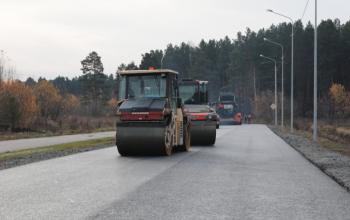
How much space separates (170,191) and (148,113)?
6.29 m

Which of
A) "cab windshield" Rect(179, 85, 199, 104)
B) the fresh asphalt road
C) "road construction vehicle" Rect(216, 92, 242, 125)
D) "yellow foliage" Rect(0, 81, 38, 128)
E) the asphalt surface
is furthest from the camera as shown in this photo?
"road construction vehicle" Rect(216, 92, 242, 125)

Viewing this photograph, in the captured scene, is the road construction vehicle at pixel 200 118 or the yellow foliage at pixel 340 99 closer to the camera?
the road construction vehicle at pixel 200 118

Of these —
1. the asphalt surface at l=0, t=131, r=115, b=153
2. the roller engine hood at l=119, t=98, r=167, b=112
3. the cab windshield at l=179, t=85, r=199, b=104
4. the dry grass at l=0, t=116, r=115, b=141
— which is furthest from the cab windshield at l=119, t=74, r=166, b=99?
the dry grass at l=0, t=116, r=115, b=141

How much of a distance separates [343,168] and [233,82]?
98134 mm

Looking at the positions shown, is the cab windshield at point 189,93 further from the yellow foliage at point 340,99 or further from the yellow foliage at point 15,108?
the yellow foliage at point 340,99

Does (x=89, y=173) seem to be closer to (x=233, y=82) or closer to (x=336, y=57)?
(x=336, y=57)

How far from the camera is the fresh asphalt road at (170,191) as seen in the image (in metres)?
7.58

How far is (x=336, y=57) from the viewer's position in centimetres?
9150

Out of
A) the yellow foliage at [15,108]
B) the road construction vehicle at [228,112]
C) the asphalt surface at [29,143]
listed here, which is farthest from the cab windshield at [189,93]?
the road construction vehicle at [228,112]

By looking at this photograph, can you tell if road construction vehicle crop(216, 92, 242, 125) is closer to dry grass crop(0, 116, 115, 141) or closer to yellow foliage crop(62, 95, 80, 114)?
dry grass crop(0, 116, 115, 141)

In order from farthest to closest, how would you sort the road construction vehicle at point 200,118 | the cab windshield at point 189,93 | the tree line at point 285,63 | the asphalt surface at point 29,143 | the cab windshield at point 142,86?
the tree line at point 285,63
the cab windshield at point 189,93
the asphalt surface at point 29,143
the road construction vehicle at point 200,118
the cab windshield at point 142,86

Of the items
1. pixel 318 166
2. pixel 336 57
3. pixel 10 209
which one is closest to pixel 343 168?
pixel 318 166

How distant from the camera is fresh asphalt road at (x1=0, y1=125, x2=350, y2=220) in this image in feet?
24.9

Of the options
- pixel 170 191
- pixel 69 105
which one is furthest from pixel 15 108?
pixel 69 105
